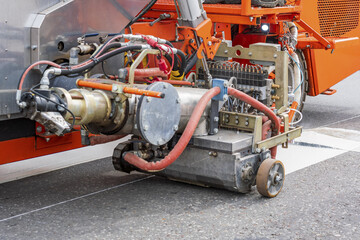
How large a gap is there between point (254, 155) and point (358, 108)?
474cm

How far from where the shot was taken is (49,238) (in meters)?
3.70

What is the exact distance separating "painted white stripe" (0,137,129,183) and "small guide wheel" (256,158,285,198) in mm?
1838

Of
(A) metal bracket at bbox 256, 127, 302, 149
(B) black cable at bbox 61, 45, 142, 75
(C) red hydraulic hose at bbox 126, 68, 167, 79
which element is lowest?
(A) metal bracket at bbox 256, 127, 302, 149

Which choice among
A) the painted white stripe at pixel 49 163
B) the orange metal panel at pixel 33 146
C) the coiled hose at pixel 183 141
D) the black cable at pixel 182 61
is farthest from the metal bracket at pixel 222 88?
the painted white stripe at pixel 49 163

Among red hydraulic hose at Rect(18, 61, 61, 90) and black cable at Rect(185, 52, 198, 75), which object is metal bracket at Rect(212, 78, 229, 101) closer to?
black cable at Rect(185, 52, 198, 75)

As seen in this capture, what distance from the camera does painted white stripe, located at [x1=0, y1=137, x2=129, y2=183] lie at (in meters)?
5.12

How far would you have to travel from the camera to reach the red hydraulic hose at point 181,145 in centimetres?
414

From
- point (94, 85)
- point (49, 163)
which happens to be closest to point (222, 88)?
point (94, 85)

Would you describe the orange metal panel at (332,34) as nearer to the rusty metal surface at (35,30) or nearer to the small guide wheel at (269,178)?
the small guide wheel at (269,178)

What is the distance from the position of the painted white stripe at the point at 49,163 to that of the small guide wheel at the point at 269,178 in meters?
1.84

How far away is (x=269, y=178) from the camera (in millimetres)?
4426

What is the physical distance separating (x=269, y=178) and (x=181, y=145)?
28.8 inches

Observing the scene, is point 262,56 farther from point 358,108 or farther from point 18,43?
point 358,108

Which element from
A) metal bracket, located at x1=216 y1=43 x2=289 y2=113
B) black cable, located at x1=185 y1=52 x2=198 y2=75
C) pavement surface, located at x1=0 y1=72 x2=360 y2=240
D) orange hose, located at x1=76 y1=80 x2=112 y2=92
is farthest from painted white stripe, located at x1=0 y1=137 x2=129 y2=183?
metal bracket, located at x1=216 y1=43 x2=289 y2=113
